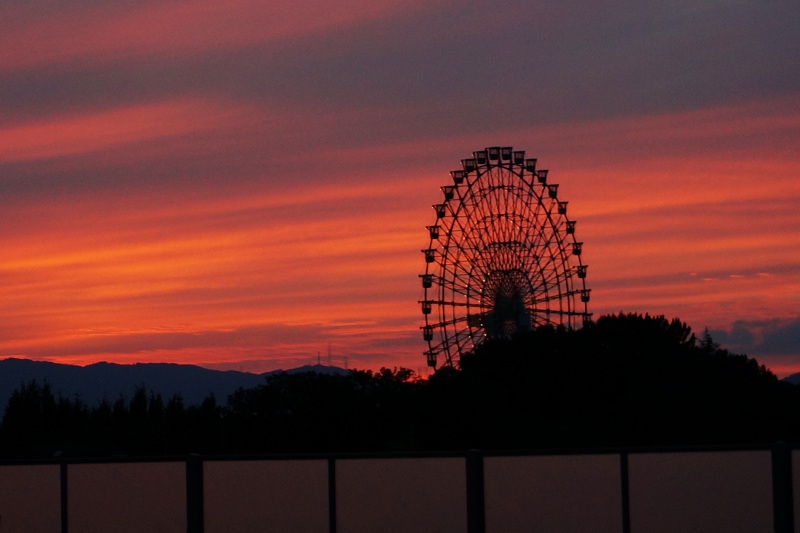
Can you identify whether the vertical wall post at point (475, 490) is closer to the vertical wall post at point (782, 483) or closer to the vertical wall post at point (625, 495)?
the vertical wall post at point (625, 495)

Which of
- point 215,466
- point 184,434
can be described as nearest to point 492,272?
point 184,434

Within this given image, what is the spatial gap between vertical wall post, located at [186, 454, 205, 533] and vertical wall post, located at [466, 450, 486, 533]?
12.4 feet

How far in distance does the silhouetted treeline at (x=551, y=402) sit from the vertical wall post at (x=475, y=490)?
51.3 metres

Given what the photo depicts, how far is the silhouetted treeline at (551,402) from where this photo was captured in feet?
231

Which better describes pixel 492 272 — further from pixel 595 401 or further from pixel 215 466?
pixel 215 466

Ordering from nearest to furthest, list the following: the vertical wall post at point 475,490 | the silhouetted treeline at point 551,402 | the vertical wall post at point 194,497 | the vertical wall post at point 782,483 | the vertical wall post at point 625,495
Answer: the vertical wall post at point 782,483
the vertical wall post at point 625,495
the vertical wall post at point 475,490
the vertical wall post at point 194,497
the silhouetted treeline at point 551,402

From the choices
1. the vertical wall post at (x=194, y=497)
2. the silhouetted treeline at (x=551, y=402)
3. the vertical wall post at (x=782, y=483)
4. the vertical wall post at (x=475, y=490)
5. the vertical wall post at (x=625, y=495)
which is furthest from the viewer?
the silhouetted treeline at (x=551, y=402)

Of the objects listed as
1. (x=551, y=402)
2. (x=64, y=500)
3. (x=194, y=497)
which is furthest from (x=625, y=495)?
(x=551, y=402)

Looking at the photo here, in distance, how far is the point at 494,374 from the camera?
254 ft

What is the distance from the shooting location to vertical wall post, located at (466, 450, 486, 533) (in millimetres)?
16500

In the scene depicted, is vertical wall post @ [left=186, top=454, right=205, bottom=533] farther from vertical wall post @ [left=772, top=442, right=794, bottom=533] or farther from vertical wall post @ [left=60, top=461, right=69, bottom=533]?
vertical wall post @ [left=772, top=442, right=794, bottom=533]

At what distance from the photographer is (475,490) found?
16.5m

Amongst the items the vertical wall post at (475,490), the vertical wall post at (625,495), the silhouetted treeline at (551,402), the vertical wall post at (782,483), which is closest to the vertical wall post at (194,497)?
the vertical wall post at (475,490)

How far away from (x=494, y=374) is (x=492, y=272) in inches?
395
